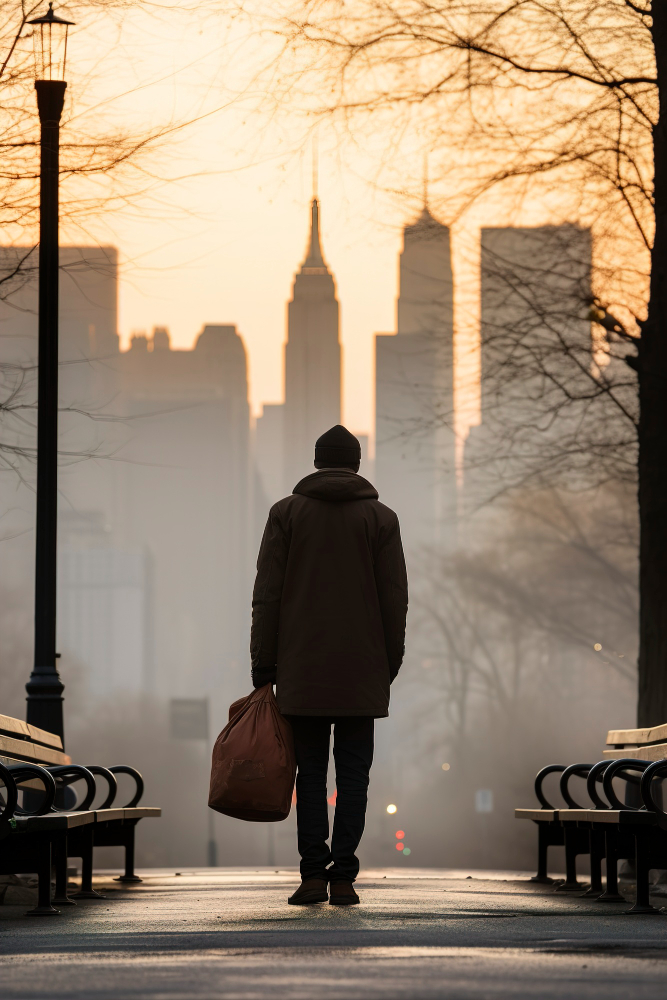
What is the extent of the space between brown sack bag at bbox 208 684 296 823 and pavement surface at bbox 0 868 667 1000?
0.40m

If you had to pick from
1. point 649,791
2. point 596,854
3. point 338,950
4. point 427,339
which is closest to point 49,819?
point 338,950

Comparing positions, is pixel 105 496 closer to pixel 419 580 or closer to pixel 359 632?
pixel 419 580

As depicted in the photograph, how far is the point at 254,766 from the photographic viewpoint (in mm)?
6148

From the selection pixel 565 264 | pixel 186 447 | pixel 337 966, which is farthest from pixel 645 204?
pixel 186 447

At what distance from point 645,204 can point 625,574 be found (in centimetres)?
2720

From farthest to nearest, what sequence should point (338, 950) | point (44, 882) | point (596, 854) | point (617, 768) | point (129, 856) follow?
point (129, 856)
point (596, 854)
point (617, 768)
point (44, 882)
point (338, 950)

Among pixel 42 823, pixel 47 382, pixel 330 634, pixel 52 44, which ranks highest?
pixel 52 44

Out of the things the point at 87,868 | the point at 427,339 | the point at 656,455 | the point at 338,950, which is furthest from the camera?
the point at 427,339

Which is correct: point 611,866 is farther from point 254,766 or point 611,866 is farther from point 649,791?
point 254,766

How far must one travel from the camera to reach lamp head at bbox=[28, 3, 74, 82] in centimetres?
1032

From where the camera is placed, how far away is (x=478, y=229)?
12078mm

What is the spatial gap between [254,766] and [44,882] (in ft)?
3.29

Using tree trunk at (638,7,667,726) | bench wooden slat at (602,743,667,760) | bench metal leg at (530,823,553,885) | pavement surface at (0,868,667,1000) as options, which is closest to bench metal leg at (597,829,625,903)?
pavement surface at (0,868,667,1000)

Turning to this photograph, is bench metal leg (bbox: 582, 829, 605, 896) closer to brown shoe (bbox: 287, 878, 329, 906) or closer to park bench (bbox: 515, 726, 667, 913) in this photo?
park bench (bbox: 515, 726, 667, 913)
